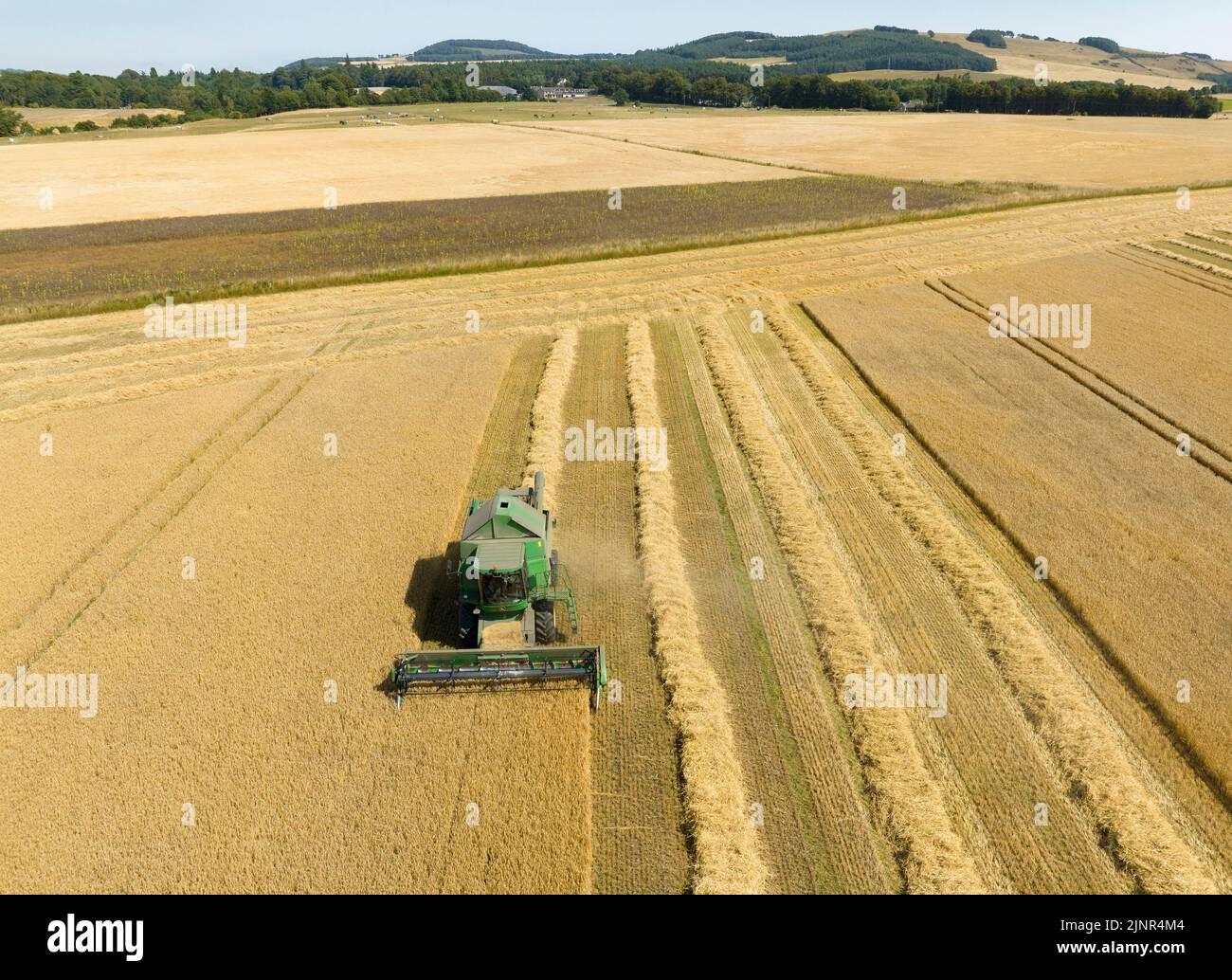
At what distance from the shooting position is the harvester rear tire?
1402 cm

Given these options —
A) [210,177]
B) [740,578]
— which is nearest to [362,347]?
[740,578]

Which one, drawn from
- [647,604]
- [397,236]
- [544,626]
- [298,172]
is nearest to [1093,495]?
[647,604]

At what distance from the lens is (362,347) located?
101 ft

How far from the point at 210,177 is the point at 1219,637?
8201cm

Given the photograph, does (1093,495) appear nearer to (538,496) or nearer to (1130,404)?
(1130,404)

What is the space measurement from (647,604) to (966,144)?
96.2 m

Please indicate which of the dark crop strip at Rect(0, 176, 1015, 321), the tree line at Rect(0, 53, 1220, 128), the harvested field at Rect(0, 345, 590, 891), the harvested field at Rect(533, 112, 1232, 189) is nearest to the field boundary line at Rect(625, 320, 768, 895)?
the harvested field at Rect(0, 345, 590, 891)

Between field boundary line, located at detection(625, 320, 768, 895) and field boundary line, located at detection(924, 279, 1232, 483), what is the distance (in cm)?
1440

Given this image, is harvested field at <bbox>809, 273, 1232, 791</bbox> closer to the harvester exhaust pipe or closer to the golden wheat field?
the golden wheat field

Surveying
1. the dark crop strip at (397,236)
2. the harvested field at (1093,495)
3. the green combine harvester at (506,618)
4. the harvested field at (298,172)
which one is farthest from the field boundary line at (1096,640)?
the harvested field at (298,172)

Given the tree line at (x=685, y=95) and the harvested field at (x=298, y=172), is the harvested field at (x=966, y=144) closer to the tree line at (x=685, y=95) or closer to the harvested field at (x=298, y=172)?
the tree line at (x=685, y=95)

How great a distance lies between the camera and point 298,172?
76.0m

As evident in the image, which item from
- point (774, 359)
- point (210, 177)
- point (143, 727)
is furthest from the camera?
point (210, 177)
